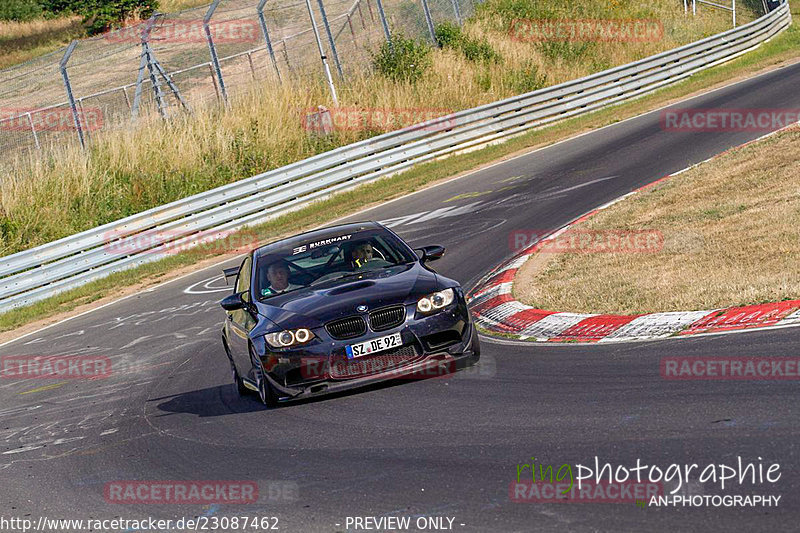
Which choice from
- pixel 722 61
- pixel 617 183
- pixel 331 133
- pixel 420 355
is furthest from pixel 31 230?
pixel 722 61

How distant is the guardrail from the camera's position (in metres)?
20.3

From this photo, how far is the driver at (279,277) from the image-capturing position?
9422 mm

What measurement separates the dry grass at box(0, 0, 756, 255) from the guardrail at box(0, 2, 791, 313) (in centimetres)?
268

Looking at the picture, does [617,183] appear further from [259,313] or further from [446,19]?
[446,19]

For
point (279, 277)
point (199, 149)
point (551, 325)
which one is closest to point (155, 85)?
point (199, 149)

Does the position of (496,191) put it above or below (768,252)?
below

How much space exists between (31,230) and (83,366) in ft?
37.5

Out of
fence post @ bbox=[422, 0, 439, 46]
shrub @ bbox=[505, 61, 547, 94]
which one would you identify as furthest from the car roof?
fence post @ bbox=[422, 0, 439, 46]

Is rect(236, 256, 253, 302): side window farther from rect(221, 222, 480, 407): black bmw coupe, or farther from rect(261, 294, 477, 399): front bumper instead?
rect(261, 294, 477, 399): front bumper

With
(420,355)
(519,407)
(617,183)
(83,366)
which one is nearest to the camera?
(519,407)

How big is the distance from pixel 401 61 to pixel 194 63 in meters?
19.6

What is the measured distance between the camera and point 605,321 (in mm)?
9414

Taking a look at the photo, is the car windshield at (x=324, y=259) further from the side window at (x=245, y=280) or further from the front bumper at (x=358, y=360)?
the front bumper at (x=358, y=360)

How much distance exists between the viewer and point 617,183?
18.7 metres
